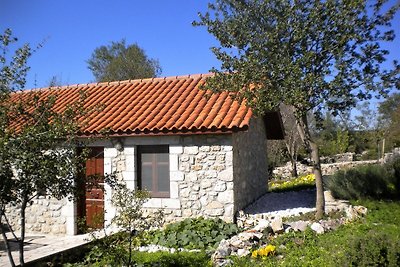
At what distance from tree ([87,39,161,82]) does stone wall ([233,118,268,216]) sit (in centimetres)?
1502

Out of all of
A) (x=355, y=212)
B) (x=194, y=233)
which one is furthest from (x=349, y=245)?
(x=355, y=212)

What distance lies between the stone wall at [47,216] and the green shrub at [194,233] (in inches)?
120

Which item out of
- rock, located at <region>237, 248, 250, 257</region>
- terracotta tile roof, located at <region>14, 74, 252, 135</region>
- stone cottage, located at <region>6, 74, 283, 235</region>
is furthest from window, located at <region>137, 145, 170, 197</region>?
rock, located at <region>237, 248, 250, 257</region>

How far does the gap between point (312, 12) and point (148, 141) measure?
195 inches

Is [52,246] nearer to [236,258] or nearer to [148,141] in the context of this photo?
[148,141]

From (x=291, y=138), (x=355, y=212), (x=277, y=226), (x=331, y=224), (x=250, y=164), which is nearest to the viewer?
(x=277, y=226)

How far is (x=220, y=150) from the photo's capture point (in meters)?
8.51

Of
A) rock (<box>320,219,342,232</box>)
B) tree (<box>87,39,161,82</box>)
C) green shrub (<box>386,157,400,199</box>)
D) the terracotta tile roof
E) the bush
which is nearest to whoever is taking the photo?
rock (<box>320,219,342,232</box>)

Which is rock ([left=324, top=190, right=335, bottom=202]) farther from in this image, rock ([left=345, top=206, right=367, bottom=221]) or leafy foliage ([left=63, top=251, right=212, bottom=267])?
leafy foliage ([left=63, top=251, right=212, bottom=267])

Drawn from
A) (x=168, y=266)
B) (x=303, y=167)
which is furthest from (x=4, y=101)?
(x=303, y=167)

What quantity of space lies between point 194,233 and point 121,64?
19.8 meters

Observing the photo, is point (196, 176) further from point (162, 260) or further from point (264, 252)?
point (264, 252)

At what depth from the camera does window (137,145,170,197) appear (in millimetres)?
9156

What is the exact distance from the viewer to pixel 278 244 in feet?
21.8
